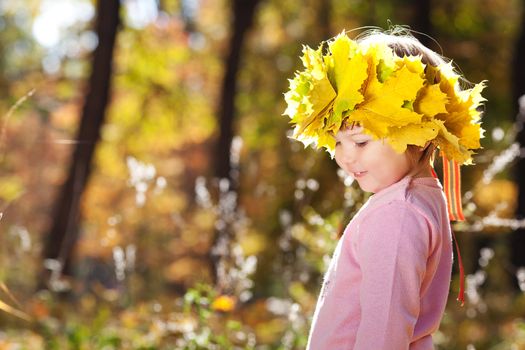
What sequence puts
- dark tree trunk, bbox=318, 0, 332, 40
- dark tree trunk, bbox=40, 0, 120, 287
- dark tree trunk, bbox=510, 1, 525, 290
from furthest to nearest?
dark tree trunk, bbox=318, 0, 332, 40 → dark tree trunk, bbox=510, 1, 525, 290 → dark tree trunk, bbox=40, 0, 120, 287

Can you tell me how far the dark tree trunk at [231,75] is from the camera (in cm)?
1274

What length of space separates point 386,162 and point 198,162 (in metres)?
19.1

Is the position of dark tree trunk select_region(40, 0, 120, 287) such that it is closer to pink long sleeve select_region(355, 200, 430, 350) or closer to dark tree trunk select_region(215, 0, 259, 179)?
dark tree trunk select_region(215, 0, 259, 179)

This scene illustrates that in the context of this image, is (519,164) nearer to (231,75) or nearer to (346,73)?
(231,75)

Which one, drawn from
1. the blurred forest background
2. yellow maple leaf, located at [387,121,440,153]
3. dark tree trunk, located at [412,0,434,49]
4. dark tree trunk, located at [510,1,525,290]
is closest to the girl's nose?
yellow maple leaf, located at [387,121,440,153]

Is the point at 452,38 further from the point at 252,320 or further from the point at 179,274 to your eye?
the point at 252,320

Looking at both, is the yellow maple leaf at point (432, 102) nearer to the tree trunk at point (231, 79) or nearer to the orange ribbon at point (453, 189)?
the orange ribbon at point (453, 189)

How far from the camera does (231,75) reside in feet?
42.5

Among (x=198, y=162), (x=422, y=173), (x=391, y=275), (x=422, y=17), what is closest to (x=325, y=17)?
(x=422, y=17)

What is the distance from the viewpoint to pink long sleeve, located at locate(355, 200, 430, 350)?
2016 mm

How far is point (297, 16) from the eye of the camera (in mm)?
16250

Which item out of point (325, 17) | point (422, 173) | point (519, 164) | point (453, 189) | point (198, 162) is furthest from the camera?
point (198, 162)

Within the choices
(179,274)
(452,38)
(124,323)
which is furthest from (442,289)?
(179,274)

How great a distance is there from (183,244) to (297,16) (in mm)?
5710
